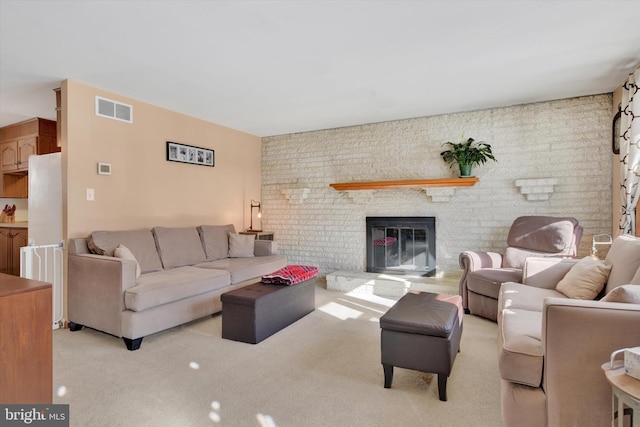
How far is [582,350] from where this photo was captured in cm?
143

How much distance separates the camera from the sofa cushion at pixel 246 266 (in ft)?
12.6

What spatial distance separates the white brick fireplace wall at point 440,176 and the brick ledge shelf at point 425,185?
0.07 metres

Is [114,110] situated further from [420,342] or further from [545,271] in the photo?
[545,271]

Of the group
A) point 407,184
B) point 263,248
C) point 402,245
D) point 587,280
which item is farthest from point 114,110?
point 587,280

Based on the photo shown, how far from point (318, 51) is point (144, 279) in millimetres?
2533

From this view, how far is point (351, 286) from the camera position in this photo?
4699mm

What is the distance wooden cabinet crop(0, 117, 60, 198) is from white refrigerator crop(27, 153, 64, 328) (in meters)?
1.52

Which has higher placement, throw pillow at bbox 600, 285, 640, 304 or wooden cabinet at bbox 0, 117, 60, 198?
wooden cabinet at bbox 0, 117, 60, 198

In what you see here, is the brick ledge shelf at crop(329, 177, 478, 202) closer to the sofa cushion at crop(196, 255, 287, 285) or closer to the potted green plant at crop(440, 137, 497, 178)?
the potted green plant at crop(440, 137, 497, 178)

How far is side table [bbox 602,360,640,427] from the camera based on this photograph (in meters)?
1.12

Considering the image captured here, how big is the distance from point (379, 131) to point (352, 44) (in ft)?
8.13

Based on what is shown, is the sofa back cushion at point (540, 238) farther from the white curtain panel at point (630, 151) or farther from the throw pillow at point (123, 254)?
the throw pillow at point (123, 254)

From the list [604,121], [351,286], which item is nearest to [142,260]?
[351,286]

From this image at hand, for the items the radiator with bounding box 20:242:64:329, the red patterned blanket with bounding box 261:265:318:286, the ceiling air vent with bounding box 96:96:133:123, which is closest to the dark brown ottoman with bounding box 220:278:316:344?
the red patterned blanket with bounding box 261:265:318:286
